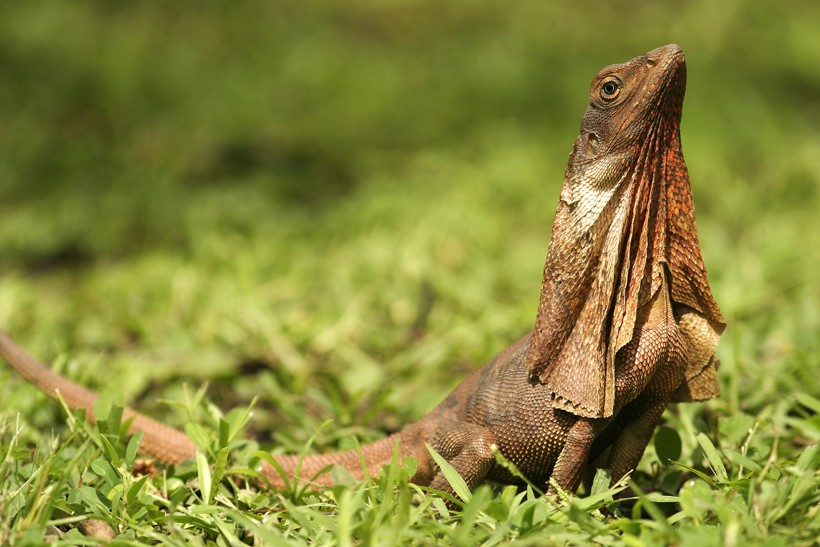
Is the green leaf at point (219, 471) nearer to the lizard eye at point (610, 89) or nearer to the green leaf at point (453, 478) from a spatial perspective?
the green leaf at point (453, 478)

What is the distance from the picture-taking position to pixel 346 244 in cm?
477

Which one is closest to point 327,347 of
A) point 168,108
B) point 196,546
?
point 196,546

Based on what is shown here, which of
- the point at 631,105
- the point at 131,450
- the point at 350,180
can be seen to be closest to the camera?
the point at 631,105

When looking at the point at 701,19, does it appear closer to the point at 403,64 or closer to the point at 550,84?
the point at 550,84

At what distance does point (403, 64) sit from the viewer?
24.7ft

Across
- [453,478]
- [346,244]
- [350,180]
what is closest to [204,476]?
[453,478]

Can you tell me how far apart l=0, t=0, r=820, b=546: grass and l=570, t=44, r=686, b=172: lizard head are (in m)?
0.76

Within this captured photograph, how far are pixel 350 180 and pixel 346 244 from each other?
123cm

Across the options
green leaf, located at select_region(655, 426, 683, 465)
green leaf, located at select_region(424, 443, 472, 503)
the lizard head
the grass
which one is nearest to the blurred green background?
the grass

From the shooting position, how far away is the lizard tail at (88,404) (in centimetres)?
244

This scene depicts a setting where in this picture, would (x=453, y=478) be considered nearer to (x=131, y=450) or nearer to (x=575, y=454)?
(x=575, y=454)

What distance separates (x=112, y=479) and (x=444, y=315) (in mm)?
1888

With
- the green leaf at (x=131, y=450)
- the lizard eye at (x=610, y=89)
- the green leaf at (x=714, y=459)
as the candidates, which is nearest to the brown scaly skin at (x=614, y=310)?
the lizard eye at (x=610, y=89)

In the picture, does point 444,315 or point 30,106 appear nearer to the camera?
point 444,315
